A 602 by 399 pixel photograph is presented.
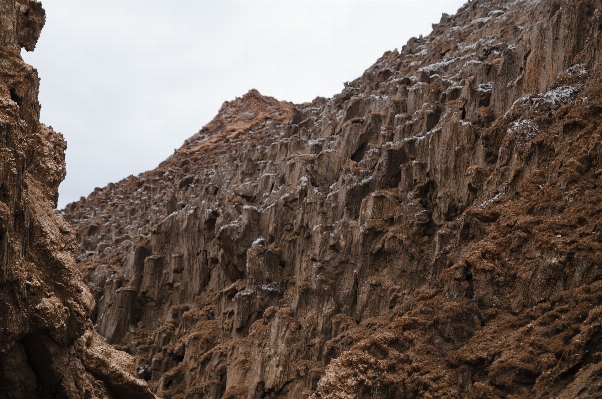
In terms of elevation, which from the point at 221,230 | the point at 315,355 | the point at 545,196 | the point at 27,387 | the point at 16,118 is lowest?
the point at 27,387

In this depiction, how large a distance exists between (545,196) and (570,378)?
9841 mm

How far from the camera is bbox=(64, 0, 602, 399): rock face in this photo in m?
30.3

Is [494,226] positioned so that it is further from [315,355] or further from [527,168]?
[315,355]

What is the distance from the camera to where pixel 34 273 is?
2530 cm

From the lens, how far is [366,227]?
144ft

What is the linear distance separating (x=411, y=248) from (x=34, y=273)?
855 inches

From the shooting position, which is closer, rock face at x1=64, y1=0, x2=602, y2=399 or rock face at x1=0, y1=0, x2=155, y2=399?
rock face at x1=0, y1=0, x2=155, y2=399

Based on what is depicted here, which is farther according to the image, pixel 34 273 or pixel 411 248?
pixel 411 248

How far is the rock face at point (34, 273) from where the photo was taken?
23.1 meters

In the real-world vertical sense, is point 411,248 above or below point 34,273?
above

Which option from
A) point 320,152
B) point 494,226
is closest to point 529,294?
point 494,226

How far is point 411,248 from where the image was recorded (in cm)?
4184

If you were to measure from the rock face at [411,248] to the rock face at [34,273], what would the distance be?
961cm

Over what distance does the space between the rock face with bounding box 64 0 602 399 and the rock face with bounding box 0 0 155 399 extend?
31.5 feet
